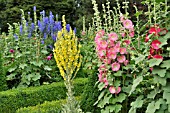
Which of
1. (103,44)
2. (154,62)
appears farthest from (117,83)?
(154,62)

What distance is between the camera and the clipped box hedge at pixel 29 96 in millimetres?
5562

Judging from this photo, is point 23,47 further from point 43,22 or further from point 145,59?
point 145,59

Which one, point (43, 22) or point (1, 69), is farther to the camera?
point (43, 22)

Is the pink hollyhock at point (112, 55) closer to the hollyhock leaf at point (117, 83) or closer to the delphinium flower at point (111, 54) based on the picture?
the delphinium flower at point (111, 54)

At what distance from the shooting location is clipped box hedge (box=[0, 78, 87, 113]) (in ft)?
18.2

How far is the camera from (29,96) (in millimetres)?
5707

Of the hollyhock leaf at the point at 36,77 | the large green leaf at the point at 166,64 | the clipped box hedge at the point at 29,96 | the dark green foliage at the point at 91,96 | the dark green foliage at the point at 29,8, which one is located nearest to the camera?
the large green leaf at the point at 166,64

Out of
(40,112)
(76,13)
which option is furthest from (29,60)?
(76,13)

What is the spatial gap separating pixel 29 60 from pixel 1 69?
57 centimetres

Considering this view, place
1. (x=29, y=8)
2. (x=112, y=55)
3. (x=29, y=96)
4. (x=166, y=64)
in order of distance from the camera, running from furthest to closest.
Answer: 1. (x=29, y=8)
2. (x=29, y=96)
3. (x=112, y=55)
4. (x=166, y=64)

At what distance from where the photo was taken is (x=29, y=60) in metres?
6.49

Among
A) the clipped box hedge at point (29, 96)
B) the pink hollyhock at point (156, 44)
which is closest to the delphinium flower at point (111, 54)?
the pink hollyhock at point (156, 44)

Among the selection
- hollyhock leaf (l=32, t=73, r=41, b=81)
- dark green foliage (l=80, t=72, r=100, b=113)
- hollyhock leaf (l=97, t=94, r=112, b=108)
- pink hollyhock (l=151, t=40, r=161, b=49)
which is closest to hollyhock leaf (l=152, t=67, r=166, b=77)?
pink hollyhock (l=151, t=40, r=161, b=49)

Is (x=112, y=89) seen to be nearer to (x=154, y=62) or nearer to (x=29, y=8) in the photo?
(x=154, y=62)
